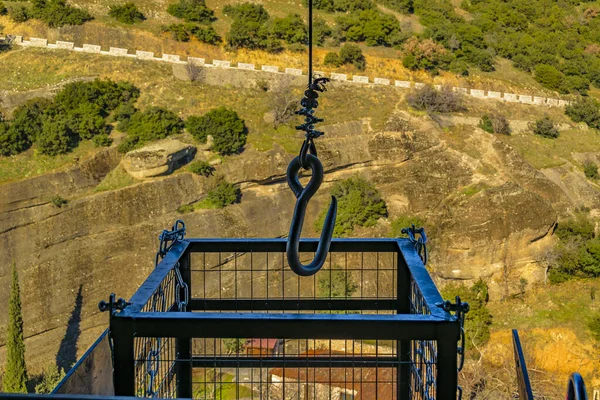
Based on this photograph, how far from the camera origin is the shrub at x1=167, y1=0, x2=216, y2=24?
94.2 ft

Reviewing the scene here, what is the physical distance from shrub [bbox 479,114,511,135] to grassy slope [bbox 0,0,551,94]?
2.96 m

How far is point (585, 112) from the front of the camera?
92.7ft

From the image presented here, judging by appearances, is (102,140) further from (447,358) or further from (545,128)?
(447,358)

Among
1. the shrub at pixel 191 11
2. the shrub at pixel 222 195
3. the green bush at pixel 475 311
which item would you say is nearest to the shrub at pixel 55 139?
the shrub at pixel 222 195

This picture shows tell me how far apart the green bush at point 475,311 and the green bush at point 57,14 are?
1676 cm

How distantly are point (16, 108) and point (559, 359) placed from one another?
16.9 meters

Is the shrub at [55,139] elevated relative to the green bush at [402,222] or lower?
elevated

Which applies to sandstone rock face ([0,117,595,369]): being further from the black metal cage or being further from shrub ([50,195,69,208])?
the black metal cage

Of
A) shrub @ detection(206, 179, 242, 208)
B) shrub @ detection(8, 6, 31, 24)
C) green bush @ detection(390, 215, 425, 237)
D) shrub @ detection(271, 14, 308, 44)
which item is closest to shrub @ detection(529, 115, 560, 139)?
green bush @ detection(390, 215, 425, 237)

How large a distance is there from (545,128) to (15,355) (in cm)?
1955

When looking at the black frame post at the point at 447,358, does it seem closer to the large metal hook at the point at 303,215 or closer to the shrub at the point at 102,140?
the large metal hook at the point at 303,215

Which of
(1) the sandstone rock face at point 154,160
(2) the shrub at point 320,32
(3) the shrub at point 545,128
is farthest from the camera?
(2) the shrub at point 320,32

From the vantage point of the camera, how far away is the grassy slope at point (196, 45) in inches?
1044

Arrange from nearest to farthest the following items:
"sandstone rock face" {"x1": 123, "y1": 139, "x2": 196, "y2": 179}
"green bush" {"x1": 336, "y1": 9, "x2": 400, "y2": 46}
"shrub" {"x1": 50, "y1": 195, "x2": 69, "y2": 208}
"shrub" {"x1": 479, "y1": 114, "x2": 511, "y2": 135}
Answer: "shrub" {"x1": 50, "y1": 195, "x2": 69, "y2": 208} < "sandstone rock face" {"x1": 123, "y1": 139, "x2": 196, "y2": 179} < "shrub" {"x1": 479, "y1": 114, "x2": 511, "y2": 135} < "green bush" {"x1": 336, "y1": 9, "x2": 400, "y2": 46}
